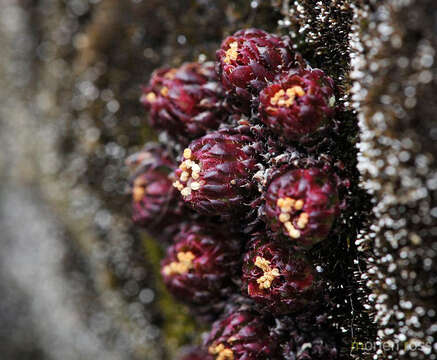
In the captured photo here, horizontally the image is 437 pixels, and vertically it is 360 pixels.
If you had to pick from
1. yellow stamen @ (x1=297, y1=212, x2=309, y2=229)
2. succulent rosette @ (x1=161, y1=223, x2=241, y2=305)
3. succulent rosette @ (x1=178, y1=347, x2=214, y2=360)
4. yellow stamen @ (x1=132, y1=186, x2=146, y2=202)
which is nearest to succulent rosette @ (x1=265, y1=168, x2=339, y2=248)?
yellow stamen @ (x1=297, y1=212, x2=309, y2=229)

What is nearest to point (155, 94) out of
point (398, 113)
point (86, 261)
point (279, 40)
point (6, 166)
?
point (279, 40)

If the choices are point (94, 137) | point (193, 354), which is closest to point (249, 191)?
point (193, 354)

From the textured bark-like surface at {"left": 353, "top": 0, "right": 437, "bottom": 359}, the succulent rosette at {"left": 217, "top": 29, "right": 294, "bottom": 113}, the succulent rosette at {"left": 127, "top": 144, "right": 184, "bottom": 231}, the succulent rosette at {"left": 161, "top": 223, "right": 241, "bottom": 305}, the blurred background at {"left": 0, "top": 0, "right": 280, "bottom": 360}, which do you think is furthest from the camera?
the blurred background at {"left": 0, "top": 0, "right": 280, "bottom": 360}

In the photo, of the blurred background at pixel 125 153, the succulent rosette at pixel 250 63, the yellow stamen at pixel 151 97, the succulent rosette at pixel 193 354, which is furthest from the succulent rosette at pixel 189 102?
the succulent rosette at pixel 193 354

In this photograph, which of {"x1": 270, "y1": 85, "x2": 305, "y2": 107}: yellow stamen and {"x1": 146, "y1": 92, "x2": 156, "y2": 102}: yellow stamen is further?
{"x1": 146, "y1": 92, "x2": 156, "y2": 102}: yellow stamen

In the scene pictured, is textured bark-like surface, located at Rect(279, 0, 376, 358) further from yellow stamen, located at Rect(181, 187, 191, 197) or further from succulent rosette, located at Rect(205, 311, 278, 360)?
yellow stamen, located at Rect(181, 187, 191, 197)

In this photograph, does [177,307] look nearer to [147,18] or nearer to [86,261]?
[86,261]

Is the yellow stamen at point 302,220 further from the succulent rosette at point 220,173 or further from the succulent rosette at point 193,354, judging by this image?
the succulent rosette at point 193,354
